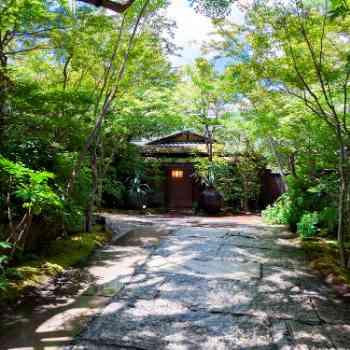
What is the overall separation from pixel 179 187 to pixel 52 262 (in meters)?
12.0

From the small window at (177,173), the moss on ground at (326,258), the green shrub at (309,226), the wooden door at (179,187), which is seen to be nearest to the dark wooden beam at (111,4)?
the moss on ground at (326,258)

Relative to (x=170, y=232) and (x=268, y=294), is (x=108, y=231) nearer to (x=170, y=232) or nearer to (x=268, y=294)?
(x=170, y=232)

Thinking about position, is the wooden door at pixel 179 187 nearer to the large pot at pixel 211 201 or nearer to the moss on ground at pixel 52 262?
the large pot at pixel 211 201

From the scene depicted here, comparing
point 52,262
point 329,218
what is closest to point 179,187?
point 329,218

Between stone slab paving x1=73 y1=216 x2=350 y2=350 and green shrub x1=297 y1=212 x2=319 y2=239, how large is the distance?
5.75ft

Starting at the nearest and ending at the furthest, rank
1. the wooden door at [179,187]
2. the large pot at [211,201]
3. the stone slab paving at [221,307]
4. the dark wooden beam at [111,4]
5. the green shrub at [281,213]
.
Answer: the dark wooden beam at [111,4], the stone slab paving at [221,307], the green shrub at [281,213], the large pot at [211,201], the wooden door at [179,187]

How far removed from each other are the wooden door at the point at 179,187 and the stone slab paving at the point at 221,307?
34.1ft

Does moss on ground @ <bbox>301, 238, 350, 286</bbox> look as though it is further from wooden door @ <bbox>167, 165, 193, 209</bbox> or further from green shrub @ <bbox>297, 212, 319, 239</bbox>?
wooden door @ <bbox>167, 165, 193, 209</bbox>

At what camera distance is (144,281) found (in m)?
5.17

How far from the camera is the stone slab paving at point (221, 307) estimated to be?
339cm

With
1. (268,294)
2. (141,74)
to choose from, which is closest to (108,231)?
(141,74)

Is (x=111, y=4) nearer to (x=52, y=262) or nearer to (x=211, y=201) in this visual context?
(x=52, y=262)

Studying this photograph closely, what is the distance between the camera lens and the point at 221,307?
4.25m

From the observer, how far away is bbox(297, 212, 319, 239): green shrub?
861 cm
